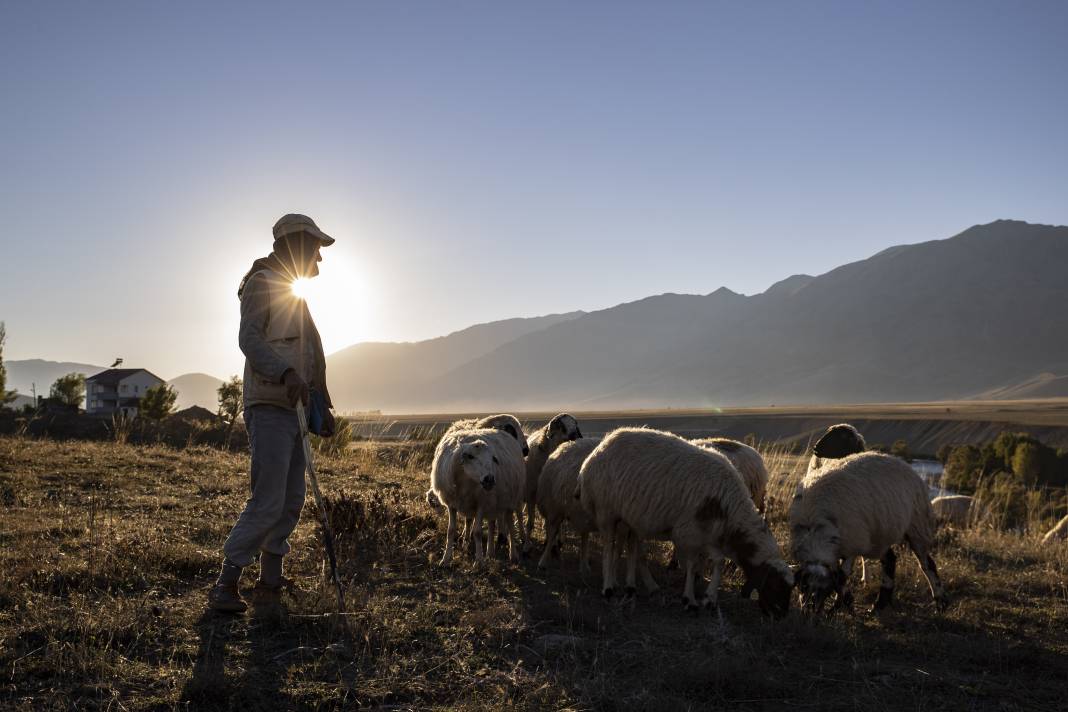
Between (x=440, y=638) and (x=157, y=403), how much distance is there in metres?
28.5

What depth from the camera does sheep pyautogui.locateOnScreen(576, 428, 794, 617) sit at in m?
7.25

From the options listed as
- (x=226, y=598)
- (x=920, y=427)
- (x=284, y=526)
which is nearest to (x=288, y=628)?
(x=226, y=598)

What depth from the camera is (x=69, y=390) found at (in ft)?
134

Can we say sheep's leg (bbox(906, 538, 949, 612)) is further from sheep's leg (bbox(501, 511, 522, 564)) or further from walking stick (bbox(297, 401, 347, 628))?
walking stick (bbox(297, 401, 347, 628))

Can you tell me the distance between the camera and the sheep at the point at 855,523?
24.7 ft

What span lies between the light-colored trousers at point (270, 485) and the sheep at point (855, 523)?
191 inches

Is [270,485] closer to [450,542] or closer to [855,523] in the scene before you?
[450,542]

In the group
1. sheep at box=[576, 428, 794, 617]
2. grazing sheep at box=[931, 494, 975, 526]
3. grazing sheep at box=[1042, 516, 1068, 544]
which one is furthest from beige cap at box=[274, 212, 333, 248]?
grazing sheep at box=[931, 494, 975, 526]

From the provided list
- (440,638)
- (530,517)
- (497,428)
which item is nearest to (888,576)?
(530,517)

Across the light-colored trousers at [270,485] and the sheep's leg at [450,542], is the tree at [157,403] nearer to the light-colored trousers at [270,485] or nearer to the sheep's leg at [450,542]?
the sheep's leg at [450,542]

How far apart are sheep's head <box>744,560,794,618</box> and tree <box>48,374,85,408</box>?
41.6 m

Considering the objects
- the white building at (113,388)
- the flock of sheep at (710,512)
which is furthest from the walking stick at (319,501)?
the white building at (113,388)

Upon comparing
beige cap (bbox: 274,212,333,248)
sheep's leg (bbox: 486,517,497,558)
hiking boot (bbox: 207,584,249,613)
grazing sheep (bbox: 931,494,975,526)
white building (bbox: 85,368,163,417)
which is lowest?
grazing sheep (bbox: 931,494,975,526)

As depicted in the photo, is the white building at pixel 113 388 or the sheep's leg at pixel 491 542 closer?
the sheep's leg at pixel 491 542
